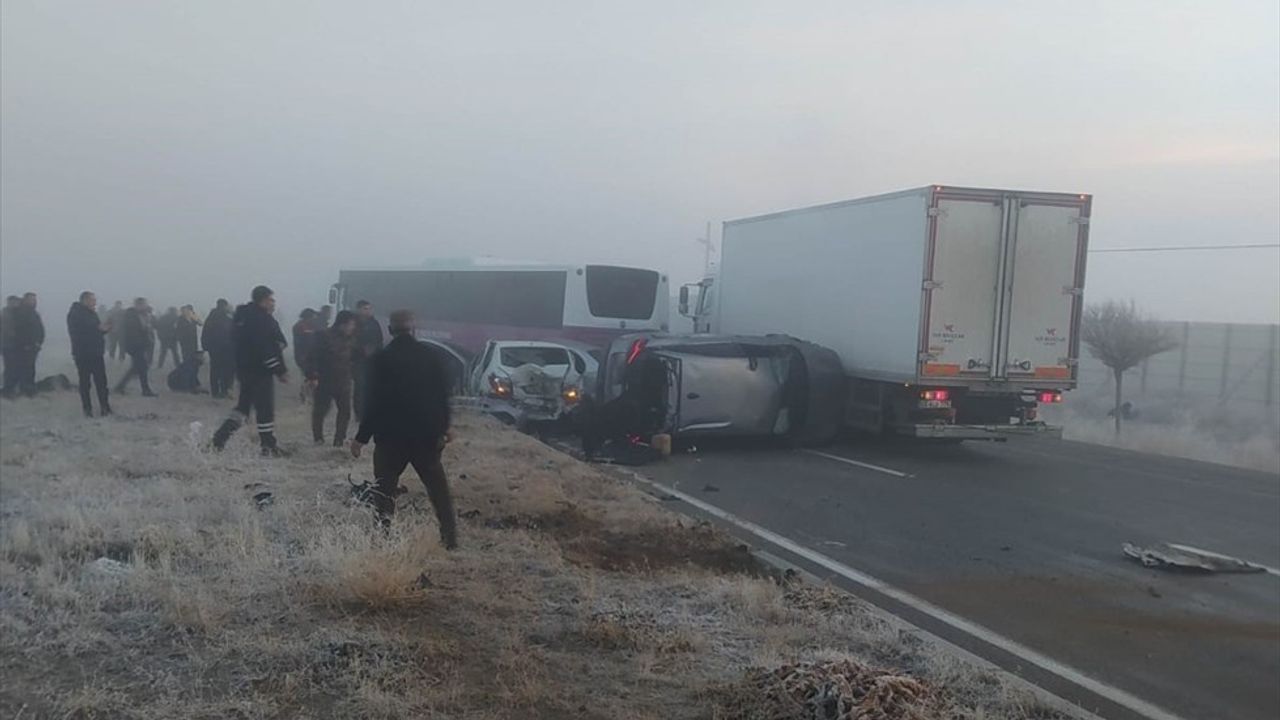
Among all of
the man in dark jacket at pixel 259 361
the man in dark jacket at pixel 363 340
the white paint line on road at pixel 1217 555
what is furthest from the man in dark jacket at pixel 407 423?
the white paint line on road at pixel 1217 555

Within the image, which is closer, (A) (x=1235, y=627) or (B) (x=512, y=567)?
(B) (x=512, y=567)

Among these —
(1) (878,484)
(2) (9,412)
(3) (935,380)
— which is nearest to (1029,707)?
(1) (878,484)

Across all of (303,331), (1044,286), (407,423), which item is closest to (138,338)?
(303,331)

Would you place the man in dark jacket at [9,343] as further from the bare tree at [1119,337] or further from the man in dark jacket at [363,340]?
the bare tree at [1119,337]

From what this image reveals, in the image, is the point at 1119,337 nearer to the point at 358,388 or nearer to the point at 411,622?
the point at 358,388

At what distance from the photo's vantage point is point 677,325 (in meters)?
27.5

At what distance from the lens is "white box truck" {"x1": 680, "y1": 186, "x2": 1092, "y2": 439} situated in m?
15.6

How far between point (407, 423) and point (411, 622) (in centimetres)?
214

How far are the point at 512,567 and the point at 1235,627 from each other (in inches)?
187

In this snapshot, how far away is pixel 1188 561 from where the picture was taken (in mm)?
9344

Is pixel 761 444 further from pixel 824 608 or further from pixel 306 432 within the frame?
pixel 824 608

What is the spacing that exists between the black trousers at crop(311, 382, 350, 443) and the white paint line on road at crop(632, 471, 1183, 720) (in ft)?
14.5

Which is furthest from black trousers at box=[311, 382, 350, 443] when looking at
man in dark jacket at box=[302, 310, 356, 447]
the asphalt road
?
the asphalt road

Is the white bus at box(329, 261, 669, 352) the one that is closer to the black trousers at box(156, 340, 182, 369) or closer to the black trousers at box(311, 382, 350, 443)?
the black trousers at box(156, 340, 182, 369)
